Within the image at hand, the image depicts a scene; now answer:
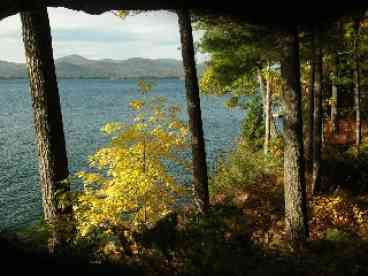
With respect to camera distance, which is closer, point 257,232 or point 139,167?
point 139,167

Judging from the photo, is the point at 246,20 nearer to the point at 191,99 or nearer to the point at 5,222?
the point at 191,99

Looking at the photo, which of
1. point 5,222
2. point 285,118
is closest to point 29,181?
point 5,222

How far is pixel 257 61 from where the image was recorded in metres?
20.9

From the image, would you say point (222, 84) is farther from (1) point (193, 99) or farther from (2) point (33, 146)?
(2) point (33, 146)

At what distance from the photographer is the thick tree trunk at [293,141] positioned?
39.9ft

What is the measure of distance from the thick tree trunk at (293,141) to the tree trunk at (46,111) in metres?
5.79

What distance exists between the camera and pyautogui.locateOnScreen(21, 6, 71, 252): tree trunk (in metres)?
8.68

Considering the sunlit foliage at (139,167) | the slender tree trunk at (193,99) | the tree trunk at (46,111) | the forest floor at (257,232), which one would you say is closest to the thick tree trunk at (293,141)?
the forest floor at (257,232)

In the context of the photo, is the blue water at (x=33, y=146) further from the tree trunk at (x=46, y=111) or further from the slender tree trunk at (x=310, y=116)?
the slender tree trunk at (x=310, y=116)

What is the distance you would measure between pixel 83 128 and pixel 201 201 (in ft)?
151

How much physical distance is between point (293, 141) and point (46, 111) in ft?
21.6

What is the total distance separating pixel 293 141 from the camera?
12.9m

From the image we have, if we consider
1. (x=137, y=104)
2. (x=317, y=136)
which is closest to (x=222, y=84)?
(x=317, y=136)

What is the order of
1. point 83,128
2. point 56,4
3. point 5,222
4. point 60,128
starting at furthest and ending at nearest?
point 83,128, point 5,222, point 60,128, point 56,4
